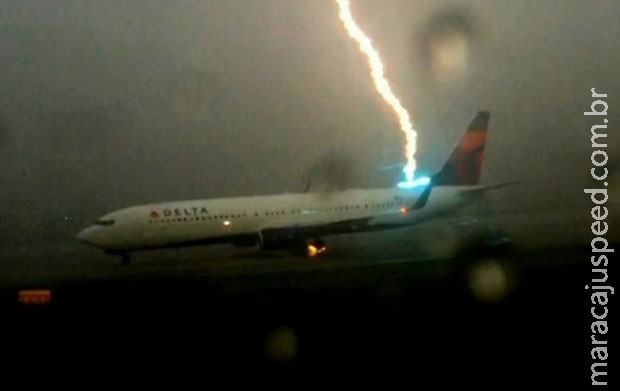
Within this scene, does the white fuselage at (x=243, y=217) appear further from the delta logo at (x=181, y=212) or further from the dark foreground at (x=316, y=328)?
the dark foreground at (x=316, y=328)

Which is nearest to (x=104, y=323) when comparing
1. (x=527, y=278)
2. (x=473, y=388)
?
(x=473, y=388)

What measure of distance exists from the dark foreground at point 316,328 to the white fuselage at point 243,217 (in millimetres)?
22927

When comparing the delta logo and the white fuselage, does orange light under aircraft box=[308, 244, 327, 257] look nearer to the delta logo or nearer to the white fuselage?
the white fuselage

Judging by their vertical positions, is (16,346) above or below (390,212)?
below

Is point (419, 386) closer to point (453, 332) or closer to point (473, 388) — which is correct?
point (473, 388)

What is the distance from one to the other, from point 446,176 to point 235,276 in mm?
28472

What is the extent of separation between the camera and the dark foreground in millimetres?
10898

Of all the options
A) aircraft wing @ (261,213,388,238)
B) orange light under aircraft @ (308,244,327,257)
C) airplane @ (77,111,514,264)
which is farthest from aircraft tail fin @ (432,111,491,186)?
orange light under aircraft @ (308,244,327,257)

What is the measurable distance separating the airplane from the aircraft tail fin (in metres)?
1.69

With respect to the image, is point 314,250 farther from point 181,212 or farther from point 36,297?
point 36,297

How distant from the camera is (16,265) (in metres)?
23.7

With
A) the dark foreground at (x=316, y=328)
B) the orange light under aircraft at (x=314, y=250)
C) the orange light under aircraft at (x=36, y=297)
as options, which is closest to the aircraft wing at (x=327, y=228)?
the orange light under aircraft at (x=314, y=250)

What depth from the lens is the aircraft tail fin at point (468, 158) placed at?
46688mm

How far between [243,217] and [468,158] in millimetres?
12179
